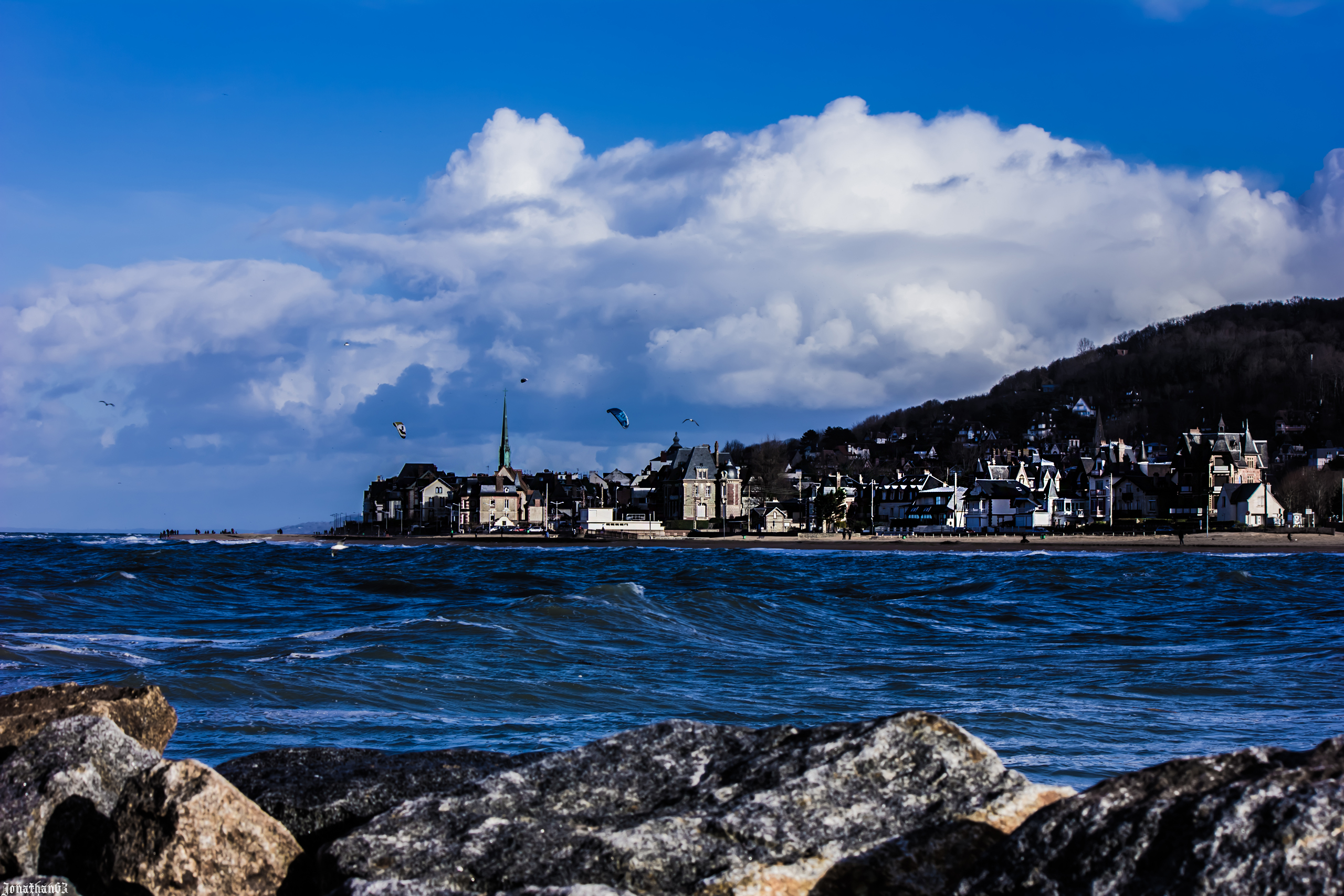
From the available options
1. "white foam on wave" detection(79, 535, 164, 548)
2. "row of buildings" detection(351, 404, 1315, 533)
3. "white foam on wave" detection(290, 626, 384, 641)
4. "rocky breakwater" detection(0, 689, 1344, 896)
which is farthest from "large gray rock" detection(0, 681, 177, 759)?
"row of buildings" detection(351, 404, 1315, 533)

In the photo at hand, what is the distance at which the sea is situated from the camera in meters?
10.9

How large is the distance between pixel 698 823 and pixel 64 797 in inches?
122

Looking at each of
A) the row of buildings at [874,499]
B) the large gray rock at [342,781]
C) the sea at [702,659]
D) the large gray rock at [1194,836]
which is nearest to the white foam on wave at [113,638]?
the sea at [702,659]

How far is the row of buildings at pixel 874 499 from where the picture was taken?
132 metres

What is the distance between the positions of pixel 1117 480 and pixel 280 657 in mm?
142576

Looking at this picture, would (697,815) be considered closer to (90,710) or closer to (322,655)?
(90,710)

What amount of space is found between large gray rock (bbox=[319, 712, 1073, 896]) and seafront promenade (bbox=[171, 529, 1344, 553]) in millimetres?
77146

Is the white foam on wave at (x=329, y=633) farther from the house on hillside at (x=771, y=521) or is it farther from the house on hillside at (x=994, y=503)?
the house on hillside at (x=994, y=503)

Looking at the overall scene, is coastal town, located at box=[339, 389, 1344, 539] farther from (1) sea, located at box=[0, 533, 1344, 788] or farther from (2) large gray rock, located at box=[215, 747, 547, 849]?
(2) large gray rock, located at box=[215, 747, 547, 849]

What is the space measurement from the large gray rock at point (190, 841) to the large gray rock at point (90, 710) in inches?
62.6

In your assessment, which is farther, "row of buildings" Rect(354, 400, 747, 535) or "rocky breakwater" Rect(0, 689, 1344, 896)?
"row of buildings" Rect(354, 400, 747, 535)

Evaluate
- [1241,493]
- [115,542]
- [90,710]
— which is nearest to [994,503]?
[1241,493]

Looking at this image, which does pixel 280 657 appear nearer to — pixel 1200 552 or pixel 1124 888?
pixel 1124 888

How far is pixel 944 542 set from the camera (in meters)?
95.2
